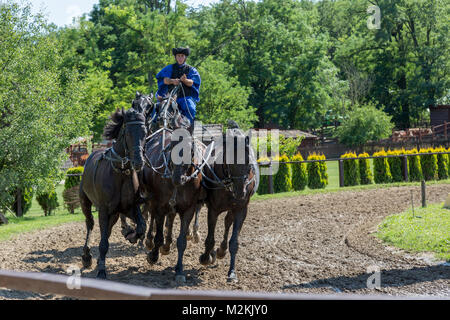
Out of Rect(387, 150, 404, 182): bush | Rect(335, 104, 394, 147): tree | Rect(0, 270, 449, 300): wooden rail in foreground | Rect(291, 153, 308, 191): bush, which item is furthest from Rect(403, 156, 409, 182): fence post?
Rect(335, 104, 394, 147): tree

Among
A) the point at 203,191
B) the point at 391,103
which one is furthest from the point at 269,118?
the point at 203,191

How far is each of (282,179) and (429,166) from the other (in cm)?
633

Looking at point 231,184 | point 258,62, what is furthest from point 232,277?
point 258,62

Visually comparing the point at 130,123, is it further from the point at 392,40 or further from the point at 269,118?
the point at 392,40

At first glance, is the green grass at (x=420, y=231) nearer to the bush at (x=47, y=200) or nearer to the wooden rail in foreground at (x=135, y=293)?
the wooden rail in foreground at (x=135, y=293)

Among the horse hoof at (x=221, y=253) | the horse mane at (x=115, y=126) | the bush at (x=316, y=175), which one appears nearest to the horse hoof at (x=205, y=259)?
the horse hoof at (x=221, y=253)

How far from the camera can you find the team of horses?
8000 mm

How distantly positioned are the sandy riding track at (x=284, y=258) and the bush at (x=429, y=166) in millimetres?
7317

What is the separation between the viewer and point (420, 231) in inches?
428

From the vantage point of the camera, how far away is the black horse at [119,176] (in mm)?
7844

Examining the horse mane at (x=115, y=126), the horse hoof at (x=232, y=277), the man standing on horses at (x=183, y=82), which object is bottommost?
the horse hoof at (x=232, y=277)

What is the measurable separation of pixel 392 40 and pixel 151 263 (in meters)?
48.9

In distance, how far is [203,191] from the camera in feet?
28.8

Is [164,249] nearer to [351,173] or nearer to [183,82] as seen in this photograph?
[183,82]
